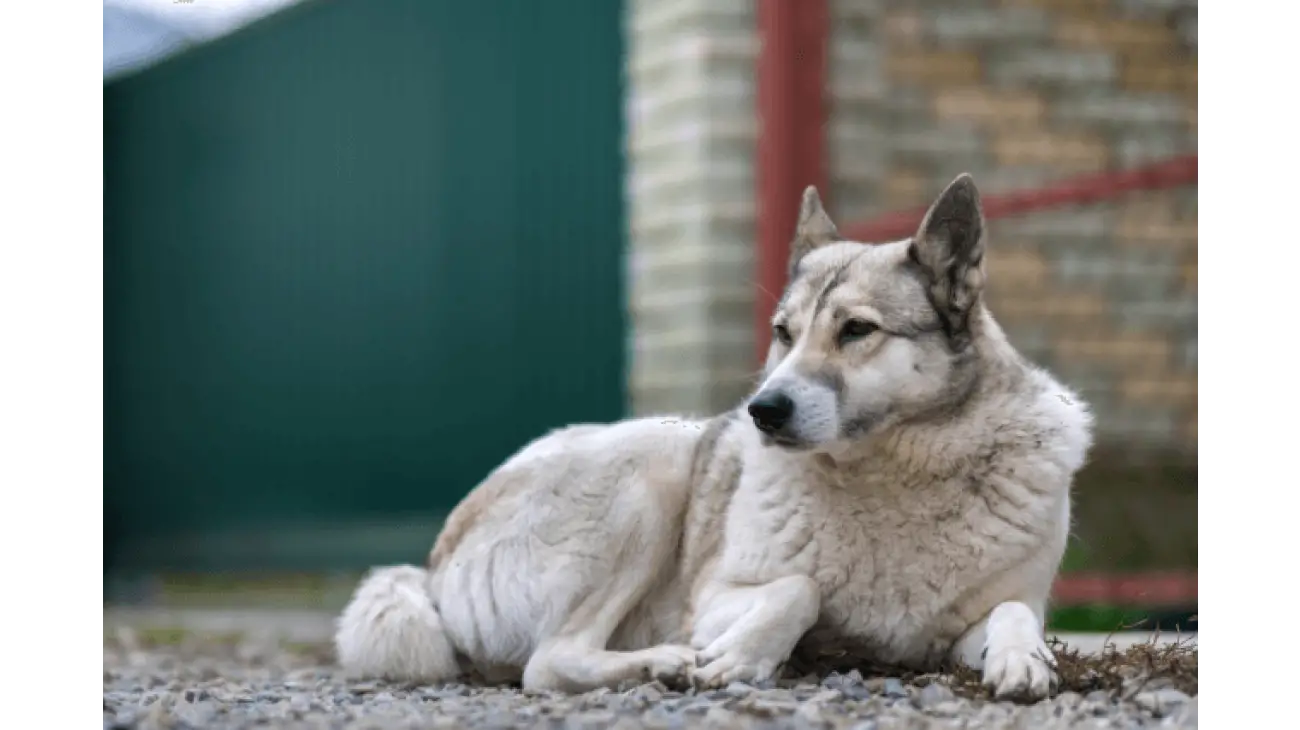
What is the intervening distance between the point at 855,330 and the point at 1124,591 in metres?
2.94

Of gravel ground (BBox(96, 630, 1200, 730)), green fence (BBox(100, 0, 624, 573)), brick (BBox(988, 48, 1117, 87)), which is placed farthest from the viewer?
green fence (BBox(100, 0, 624, 573))

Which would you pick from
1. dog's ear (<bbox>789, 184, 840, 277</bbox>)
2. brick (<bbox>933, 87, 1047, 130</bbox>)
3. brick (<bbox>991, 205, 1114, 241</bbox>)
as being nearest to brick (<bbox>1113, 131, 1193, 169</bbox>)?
brick (<bbox>991, 205, 1114, 241</bbox>)

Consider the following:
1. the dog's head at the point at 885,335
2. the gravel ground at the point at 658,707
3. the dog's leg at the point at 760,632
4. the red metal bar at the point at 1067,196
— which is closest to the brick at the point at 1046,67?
the red metal bar at the point at 1067,196

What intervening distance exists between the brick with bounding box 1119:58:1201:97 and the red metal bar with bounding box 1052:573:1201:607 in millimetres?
2353

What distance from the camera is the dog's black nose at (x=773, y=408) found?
137 inches

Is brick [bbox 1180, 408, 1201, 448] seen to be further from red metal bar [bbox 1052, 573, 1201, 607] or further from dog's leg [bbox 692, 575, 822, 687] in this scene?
dog's leg [bbox 692, 575, 822, 687]

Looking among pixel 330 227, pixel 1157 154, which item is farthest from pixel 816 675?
pixel 330 227

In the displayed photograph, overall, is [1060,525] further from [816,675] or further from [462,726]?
[462,726]

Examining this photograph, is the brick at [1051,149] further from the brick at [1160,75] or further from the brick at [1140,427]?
the brick at [1140,427]

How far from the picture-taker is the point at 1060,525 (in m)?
3.77

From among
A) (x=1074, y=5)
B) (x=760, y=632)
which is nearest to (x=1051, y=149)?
(x=1074, y=5)

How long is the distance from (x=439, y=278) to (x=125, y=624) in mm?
2443

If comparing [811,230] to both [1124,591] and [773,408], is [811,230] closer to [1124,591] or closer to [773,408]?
[773,408]

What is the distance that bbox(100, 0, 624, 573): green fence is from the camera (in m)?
7.86
